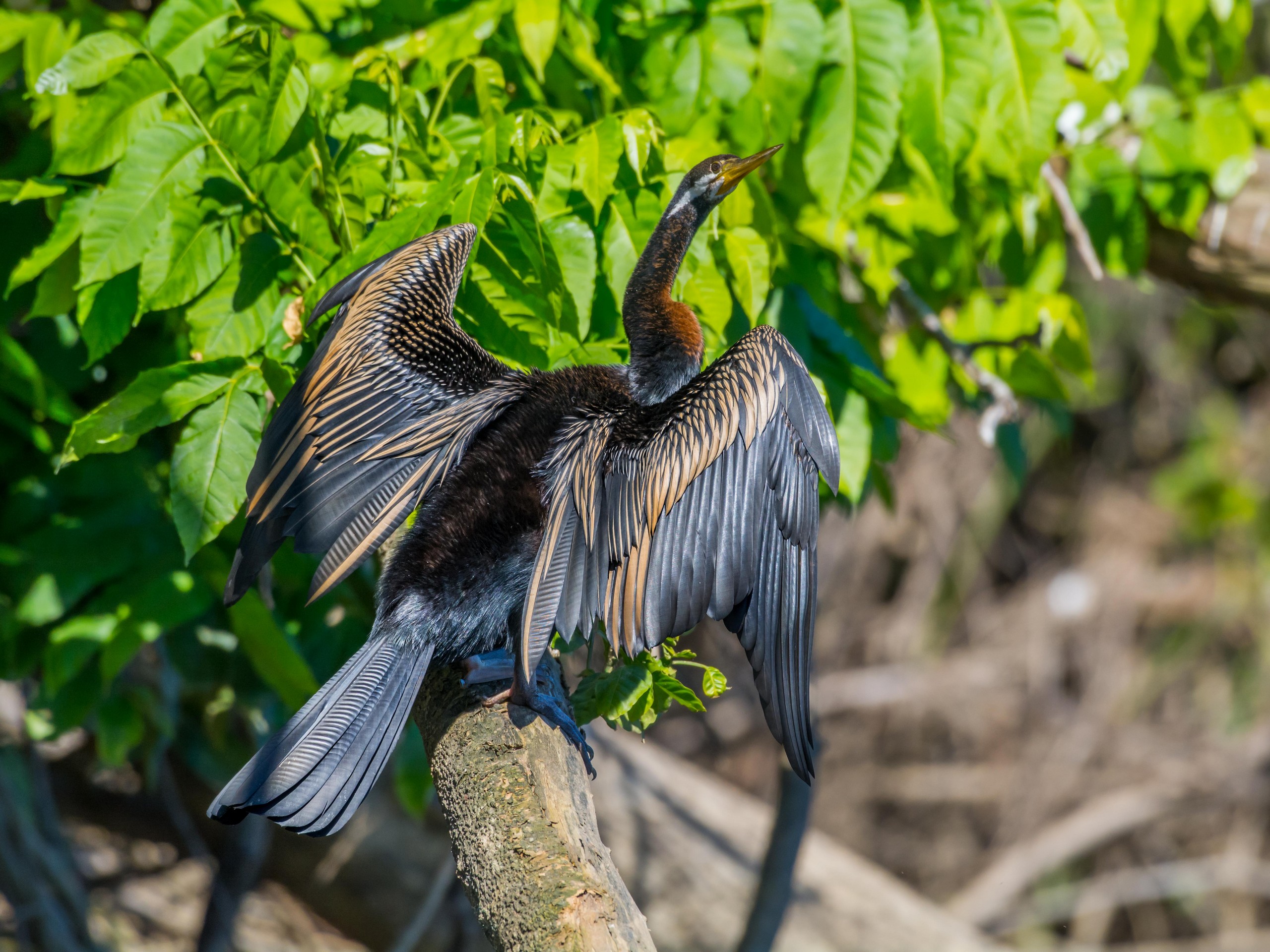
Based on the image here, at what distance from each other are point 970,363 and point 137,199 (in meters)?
1.76

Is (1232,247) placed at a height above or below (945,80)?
below

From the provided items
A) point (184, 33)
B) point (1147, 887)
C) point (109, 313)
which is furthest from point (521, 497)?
point (1147, 887)

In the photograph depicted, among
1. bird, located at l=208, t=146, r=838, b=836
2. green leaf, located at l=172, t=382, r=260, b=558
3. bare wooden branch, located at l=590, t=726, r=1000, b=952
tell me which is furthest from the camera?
bare wooden branch, located at l=590, t=726, r=1000, b=952

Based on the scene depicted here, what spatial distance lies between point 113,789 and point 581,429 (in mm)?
2831

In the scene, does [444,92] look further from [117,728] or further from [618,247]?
[117,728]

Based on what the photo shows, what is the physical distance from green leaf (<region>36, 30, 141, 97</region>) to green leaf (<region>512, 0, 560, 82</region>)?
628mm

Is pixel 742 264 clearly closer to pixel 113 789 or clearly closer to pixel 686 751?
pixel 113 789

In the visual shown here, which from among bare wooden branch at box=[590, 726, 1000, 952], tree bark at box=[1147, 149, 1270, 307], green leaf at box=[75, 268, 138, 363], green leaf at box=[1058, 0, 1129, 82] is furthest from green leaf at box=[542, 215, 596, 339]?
bare wooden branch at box=[590, 726, 1000, 952]

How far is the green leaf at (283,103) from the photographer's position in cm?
171

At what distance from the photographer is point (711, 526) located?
158 cm

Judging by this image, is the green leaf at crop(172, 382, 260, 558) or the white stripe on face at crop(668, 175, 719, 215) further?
the white stripe on face at crop(668, 175, 719, 215)

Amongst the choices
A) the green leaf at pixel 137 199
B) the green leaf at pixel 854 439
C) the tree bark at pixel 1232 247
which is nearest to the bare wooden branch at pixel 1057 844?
the tree bark at pixel 1232 247

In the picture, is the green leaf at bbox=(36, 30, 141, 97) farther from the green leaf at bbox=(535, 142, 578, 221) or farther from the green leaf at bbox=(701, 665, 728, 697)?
the green leaf at bbox=(701, 665, 728, 697)

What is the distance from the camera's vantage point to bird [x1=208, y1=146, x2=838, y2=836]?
4.99 feet
